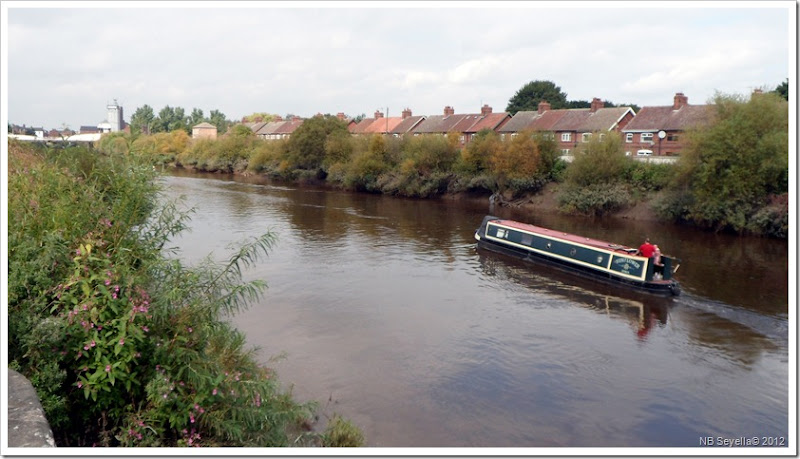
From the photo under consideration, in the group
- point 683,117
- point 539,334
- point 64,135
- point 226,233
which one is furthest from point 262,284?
point 683,117

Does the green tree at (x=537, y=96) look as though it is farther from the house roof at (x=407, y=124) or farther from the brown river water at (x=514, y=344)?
the brown river water at (x=514, y=344)

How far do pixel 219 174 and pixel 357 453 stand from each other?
206 feet

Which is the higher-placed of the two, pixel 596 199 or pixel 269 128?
pixel 269 128

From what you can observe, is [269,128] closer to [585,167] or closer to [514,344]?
[585,167]

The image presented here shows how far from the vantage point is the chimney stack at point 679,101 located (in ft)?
144

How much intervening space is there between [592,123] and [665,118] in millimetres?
5387

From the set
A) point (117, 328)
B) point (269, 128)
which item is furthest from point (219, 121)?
point (117, 328)

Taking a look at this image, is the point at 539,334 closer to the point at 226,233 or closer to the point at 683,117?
the point at 226,233

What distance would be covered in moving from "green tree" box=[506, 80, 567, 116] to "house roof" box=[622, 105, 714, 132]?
2120cm

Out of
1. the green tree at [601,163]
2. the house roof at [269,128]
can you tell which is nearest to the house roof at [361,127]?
the house roof at [269,128]

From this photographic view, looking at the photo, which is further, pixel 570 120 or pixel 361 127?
pixel 361 127

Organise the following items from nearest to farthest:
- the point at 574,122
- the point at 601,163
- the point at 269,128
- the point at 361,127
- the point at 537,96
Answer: the point at 601,163, the point at 574,122, the point at 537,96, the point at 361,127, the point at 269,128

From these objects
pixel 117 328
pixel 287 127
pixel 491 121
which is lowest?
pixel 117 328

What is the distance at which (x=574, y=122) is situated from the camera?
159ft
